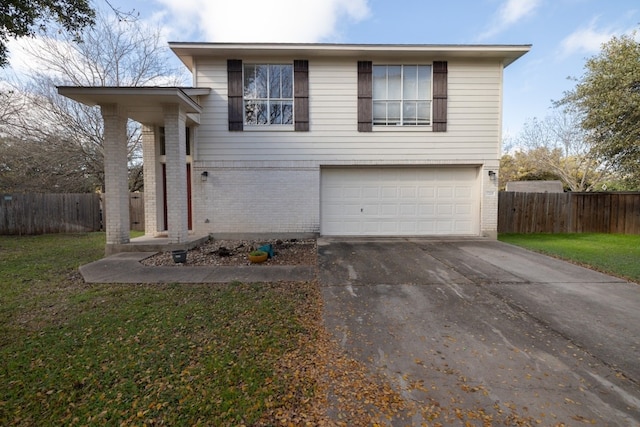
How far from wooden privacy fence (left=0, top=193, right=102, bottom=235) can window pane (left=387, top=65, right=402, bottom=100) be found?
489 inches

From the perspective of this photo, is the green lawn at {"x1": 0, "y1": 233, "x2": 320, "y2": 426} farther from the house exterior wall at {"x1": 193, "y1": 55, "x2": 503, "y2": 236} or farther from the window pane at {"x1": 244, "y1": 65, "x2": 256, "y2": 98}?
the window pane at {"x1": 244, "y1": 65, "x2": 256, "y2": 98}

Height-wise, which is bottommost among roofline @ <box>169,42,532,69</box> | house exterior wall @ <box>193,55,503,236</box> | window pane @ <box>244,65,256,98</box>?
house exterior wall @ <box>193,55,503,236</box>

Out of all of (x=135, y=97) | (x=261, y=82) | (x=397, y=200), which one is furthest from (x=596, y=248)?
(x=135, y=97)

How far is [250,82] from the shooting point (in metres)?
9.45

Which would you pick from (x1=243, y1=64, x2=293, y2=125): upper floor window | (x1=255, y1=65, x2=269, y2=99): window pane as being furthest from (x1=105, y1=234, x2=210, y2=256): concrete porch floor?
(x1=255, y1=65, x2=269, y2=99): window pane

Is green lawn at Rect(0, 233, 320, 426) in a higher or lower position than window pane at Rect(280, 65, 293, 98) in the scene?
lower

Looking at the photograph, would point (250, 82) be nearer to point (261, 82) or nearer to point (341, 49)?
point (261, 82)

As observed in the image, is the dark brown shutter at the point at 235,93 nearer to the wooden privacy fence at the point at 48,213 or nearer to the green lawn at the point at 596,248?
the wooden privacy fence at the point at 48,213

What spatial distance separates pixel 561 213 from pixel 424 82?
8.00 meters

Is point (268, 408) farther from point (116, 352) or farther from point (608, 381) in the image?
point (608, 381)

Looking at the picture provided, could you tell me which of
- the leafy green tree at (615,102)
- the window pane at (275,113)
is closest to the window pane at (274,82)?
the window pane at (275,113)

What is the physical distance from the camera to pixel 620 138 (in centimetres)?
1060

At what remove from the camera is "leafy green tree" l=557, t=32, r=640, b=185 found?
→ 988cm

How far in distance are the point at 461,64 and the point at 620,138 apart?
6.59 m
